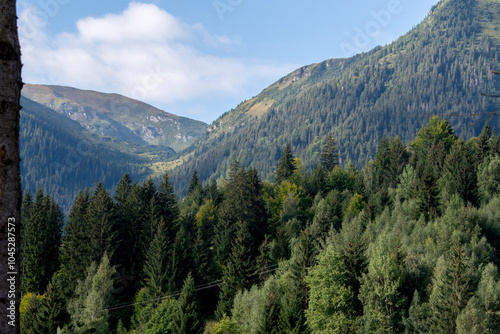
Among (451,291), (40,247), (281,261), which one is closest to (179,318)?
(281,261)

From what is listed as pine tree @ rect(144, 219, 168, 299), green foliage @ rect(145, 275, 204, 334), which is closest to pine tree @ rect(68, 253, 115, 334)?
pine tree @ rect(144, 219, 168, 299)

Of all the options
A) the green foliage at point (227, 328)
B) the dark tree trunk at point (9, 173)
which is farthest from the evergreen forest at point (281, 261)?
the dark tree trunk at point (9, 173)

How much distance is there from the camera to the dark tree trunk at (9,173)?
4578 millimetres

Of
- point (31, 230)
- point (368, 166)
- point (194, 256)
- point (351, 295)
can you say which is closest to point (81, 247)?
point (31, 230)

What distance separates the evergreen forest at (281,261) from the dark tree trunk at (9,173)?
32960mm

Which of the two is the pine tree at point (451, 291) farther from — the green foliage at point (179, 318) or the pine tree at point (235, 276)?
the green foliage at point (179, 318)

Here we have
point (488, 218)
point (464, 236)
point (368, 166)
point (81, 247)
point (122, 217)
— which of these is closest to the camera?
point (464, 236)

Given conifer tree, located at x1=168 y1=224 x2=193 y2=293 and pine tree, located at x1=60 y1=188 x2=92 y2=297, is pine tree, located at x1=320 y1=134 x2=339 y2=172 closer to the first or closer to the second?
conifer tree, located at x1=168 y1=224 x2=193 y2=293

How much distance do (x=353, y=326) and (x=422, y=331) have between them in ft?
23.2

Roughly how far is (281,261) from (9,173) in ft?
189

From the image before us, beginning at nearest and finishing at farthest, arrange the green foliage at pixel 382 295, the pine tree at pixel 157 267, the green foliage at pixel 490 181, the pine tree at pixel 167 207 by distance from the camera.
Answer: the green foliage at pixel 382 295 → the pine tree at pixel 157 267 → the green foliage at pixel 490 181 → the pine tree at pixel 167 207

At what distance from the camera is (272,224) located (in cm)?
7806

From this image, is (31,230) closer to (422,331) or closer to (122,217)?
(122,217)

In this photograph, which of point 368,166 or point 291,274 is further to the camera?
point 368,166
